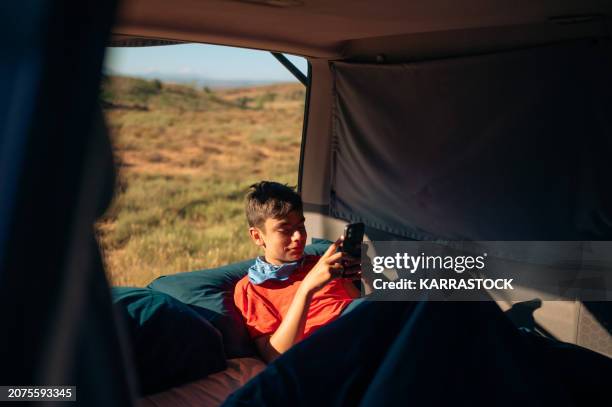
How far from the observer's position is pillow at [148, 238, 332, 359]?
9.35 feet

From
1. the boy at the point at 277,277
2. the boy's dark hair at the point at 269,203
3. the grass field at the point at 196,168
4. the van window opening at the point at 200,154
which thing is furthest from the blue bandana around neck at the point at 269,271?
the grass field at the point at 196,168

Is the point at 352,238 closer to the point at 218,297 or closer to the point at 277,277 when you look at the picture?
the point at 277,277

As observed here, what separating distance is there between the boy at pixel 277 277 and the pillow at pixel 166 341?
0.23 meters

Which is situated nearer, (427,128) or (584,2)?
(584,2)

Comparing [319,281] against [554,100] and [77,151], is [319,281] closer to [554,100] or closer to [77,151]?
[554,100]

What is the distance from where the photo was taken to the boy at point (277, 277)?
273 centimetres

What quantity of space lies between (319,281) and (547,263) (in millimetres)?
1419

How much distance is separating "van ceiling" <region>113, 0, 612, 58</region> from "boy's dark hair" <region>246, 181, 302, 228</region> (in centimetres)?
87

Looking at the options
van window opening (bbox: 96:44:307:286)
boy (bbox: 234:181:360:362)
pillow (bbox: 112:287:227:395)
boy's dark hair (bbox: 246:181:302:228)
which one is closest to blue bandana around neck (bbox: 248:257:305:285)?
boy (bbox: 234:181:360:362)

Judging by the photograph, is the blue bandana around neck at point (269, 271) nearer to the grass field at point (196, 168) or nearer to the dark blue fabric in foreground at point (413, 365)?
the dark blue fabric in foreground at point (413, 365)

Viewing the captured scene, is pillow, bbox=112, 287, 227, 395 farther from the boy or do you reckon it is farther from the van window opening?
the van window opening

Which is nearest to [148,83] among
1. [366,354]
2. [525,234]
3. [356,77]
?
[356,77]

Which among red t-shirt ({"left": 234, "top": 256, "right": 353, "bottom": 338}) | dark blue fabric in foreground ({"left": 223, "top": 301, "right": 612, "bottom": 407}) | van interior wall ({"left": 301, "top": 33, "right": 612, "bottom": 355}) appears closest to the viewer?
dark blue fabric in foreground ({"left": 223, "top": 301, "right": 612, "bottom": 407})

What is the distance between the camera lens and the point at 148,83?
69.4 ft
